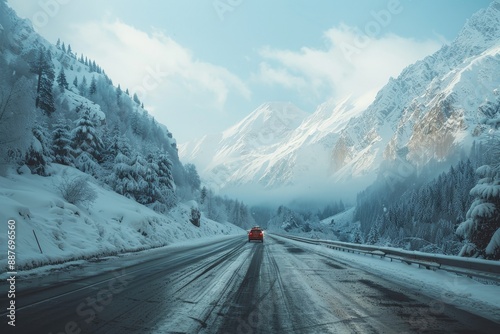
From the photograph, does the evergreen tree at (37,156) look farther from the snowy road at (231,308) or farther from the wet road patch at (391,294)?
the wet road patch at (391,294)

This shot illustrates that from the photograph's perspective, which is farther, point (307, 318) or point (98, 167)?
point (98, 167)

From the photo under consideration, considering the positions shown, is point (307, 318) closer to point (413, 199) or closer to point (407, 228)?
point (407, 228)

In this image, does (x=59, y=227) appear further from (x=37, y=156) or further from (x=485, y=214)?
(x=485, y=214)

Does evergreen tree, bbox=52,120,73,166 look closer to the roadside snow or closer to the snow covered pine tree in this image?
the roadside snow

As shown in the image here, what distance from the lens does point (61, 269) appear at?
38.9 feet

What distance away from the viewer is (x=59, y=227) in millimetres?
17125

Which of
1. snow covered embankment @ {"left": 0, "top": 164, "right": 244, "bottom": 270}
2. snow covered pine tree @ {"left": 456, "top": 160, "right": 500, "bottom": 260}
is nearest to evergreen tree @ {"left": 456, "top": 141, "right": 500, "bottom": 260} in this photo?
snow covered pine tree @ {"left": 456, "top": 160, "right": 500, "bottom": 260}

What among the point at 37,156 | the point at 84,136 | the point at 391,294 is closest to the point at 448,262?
the point at 391,294

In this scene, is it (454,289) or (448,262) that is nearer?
(454,289)

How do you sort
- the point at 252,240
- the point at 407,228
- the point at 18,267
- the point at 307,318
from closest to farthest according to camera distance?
the point at 307,318, the point at 18,267, the point at 252,240, the point at 407,228

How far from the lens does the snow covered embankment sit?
13195mm

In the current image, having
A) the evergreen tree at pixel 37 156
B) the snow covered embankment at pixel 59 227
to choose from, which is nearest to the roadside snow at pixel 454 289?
the snow covered embankment at pixel 59 227

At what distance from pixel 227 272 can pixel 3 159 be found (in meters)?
18.9

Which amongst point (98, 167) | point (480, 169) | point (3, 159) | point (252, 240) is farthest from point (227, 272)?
point (98, 167)
